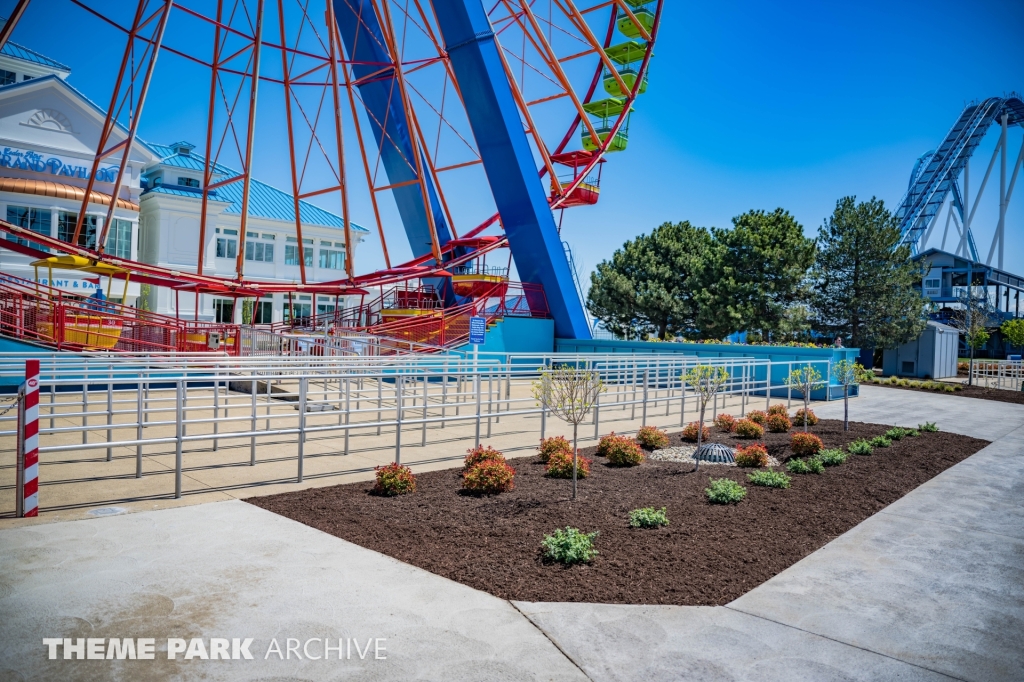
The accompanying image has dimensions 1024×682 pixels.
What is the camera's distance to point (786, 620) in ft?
17.5

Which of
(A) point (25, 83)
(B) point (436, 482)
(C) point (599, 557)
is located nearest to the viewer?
(C) point (599, 557)

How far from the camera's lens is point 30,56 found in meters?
39.1

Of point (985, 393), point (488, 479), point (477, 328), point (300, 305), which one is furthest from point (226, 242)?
point (985, 393)

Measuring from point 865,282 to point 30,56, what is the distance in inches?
1825

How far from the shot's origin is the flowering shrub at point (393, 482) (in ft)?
29.1

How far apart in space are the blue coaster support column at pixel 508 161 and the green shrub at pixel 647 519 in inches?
956

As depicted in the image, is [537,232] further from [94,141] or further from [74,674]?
[74,674]

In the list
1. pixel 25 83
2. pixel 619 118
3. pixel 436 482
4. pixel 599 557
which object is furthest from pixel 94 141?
pixel 599 557

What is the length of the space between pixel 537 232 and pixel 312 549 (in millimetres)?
26022

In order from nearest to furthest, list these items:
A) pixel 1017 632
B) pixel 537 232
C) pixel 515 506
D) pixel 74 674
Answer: pixel 74 674, pixel 1017 632, pixel 515 506, pixel 537 232

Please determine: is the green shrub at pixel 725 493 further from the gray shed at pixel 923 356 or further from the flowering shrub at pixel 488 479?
the gray shed at pixel 923 356

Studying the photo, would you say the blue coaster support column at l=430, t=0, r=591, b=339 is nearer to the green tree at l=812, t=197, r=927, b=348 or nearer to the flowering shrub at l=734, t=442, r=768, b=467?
the green tree at l=812, t=197, r=927, b=348

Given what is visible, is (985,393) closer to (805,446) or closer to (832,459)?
(805,446)

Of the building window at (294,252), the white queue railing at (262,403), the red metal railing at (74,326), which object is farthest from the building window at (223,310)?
the white queue railing at (262,403)
